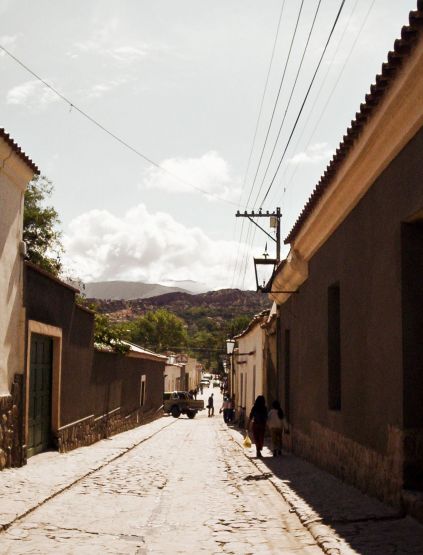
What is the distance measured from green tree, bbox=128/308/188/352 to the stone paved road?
313 feet

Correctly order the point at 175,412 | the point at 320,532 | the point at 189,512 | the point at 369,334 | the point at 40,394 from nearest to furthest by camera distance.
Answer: the point at 320,532
the point at 189,512
the point at 369,334
the point at 40,394
the point at 175,412

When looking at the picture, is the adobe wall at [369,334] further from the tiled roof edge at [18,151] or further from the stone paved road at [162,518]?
the tiled roof edge at [18,151]

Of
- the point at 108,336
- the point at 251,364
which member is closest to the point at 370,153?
the point at 108,336

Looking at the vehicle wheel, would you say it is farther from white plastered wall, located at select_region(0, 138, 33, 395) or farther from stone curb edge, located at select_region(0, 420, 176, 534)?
white plastered wall, located at select_region(0, 138, 33, 395)

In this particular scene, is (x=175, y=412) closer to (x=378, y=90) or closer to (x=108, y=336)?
(x=108, y=336)

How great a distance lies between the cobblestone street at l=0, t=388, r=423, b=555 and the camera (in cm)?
664

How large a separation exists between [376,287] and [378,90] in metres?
2.40

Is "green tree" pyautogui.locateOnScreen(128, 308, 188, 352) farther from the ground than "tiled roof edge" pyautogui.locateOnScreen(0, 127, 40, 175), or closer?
farther from the ground

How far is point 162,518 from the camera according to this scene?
26.6 feet

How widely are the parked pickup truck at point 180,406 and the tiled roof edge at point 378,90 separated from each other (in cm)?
3653

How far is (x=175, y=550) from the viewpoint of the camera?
6531 millimetres

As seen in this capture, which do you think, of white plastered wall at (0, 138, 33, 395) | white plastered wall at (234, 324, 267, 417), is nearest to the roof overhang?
white plastered wall at (0, 138, 33, 395)

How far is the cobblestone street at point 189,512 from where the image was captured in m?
6.64

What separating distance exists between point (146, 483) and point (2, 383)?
257 cm
